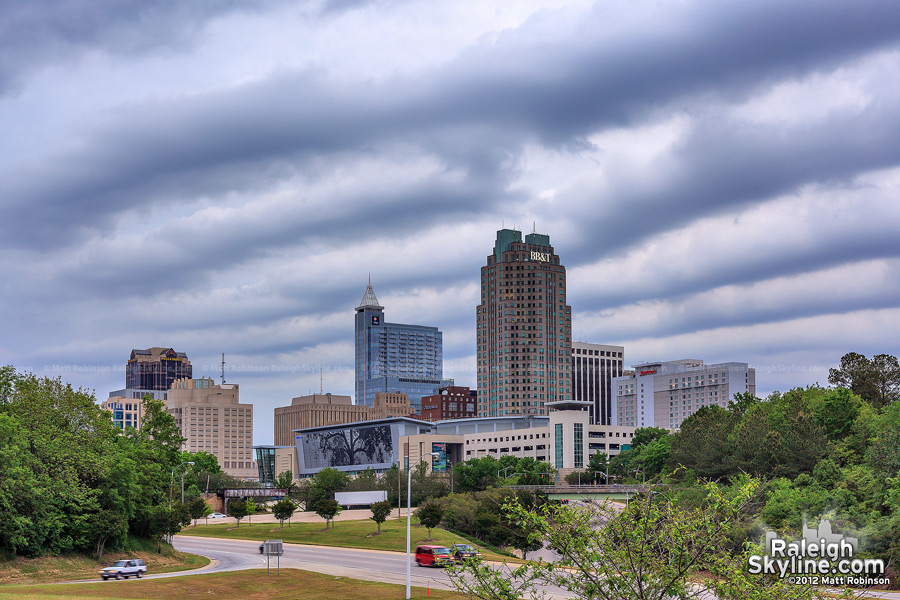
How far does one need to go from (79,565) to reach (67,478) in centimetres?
744

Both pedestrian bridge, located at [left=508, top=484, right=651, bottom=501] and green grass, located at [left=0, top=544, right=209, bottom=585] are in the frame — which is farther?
pedestrian bridge, located at [left=508, top=484, right=651, bottom=501]

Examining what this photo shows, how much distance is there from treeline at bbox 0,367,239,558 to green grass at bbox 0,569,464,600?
9.94 metres

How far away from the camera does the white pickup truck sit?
2724 inches

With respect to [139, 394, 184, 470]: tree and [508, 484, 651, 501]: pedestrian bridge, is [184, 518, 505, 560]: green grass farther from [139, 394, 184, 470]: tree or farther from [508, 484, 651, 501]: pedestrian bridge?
[508, 484, 651, 501]: pedestrian bridge

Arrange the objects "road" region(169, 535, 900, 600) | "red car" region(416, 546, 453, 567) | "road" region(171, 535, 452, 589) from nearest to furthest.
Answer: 1. "road" region(169, 535, 900, 600)
2. "road" region(171, 535, 452, 589)
3. "red car" region(416, 546, 453, 567)

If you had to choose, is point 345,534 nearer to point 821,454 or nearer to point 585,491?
point 585,491

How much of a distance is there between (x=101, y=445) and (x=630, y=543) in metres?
74.4

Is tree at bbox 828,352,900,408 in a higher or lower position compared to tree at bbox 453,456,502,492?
higher

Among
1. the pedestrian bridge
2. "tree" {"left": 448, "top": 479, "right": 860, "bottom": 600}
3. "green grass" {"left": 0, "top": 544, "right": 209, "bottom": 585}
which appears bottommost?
the pedestrian bridge

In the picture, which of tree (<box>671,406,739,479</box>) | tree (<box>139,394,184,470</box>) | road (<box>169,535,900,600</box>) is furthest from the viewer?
tree (<box>671,406,739,479</box>)

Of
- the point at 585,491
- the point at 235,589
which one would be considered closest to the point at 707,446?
the point at 585,491

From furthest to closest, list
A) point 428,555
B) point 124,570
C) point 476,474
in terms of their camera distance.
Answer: point 476,474, point 428,555, point 124,570

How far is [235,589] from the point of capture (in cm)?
6253

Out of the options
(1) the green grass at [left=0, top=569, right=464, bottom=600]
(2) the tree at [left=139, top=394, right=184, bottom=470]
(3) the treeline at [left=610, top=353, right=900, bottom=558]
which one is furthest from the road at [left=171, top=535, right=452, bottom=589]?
(3) the treeline at [left=610, top=353, right=900, bottom=558]
